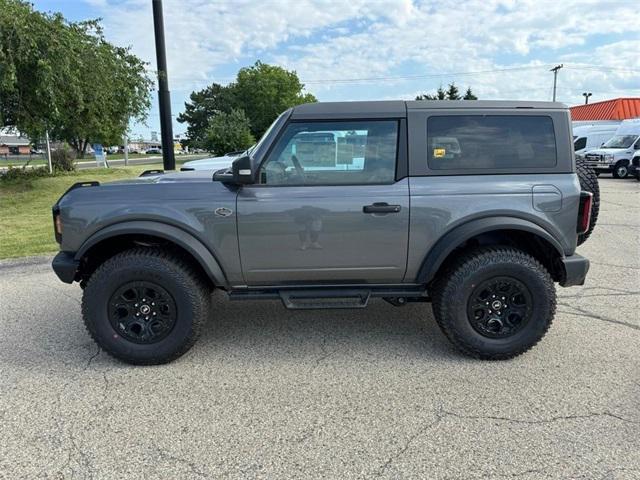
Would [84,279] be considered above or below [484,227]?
below

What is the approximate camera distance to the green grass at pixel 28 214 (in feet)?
23.3

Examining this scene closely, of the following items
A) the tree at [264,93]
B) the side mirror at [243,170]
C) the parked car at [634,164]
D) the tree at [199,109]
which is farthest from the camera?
the tree at [199,109]

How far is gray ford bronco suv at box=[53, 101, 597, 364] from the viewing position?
3.28 meters

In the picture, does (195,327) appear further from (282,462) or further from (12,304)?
(12,304)

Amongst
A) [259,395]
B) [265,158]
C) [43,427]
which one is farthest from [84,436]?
[265,158]

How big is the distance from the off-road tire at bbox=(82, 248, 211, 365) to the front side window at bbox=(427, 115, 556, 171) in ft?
6.69

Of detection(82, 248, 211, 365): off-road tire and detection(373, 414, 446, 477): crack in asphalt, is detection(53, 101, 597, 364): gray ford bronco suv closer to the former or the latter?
detection(82, 248, 211, 365): off-road tire

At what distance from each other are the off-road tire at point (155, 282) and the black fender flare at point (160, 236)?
0.18m

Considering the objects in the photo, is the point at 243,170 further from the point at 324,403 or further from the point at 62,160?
the point at 62,160

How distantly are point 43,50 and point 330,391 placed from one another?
1086cm

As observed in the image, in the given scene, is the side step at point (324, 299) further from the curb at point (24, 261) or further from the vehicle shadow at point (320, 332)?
the curb at point (24, 261)

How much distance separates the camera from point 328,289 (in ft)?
11.4

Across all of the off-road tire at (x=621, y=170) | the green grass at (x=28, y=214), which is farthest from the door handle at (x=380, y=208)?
the off-road tire at (x=621, y=170)

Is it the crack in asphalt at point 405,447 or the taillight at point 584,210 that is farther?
the taillight at point 584,210
